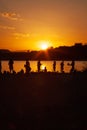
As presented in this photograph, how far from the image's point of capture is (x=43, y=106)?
13781 millimetres

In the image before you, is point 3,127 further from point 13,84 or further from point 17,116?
point 13,84

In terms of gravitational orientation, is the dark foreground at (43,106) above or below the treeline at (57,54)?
below

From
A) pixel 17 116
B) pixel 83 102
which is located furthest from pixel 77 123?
pixel 83 102

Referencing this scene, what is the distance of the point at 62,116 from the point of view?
475 inches

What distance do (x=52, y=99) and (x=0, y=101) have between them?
257 cm

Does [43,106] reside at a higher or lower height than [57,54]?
lower

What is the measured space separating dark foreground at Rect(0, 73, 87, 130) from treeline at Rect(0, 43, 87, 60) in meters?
12.9

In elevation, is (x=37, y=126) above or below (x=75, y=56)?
below

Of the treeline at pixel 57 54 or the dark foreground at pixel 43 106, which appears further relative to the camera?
the treeline at pixel 57 54

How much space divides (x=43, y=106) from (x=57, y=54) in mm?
23702

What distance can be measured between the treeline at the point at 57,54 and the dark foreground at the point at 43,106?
42.4 ft

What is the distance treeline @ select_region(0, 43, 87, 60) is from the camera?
3275 cm

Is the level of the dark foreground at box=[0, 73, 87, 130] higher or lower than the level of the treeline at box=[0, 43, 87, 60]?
lower

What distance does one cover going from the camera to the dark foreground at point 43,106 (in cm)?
1102
